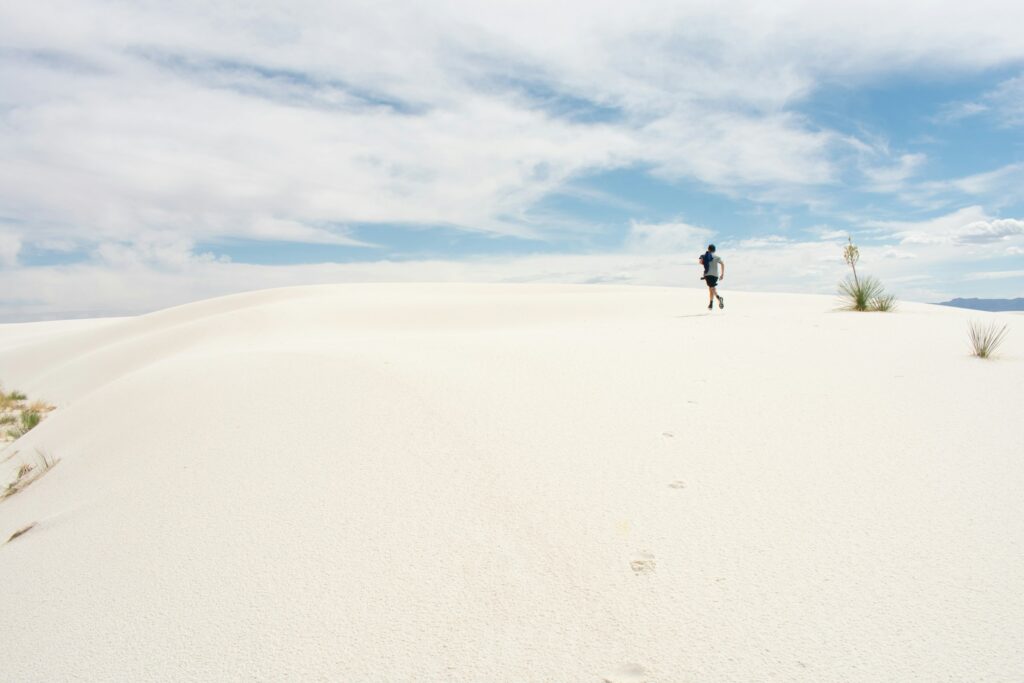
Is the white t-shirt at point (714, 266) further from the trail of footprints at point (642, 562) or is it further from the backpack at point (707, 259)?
the trail of footprints at point (642, 562)

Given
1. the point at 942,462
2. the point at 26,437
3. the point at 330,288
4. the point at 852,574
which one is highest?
the point at 330,288

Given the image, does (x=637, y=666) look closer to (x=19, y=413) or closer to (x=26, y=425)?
(x=26, y=425)

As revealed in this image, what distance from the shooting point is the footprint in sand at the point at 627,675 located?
1707mm

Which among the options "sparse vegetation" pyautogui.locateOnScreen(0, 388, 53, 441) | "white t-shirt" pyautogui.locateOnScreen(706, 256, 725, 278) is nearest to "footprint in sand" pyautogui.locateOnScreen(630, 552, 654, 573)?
"sparse vegetation" pyautogui.locateOnScreen(0, 388, 53, 441)

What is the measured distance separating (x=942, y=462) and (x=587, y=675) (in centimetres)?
253

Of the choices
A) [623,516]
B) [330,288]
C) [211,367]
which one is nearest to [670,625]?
[623,516]

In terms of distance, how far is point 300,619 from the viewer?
83.0 inches

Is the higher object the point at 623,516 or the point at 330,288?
the point at 330,288

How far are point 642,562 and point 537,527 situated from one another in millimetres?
503

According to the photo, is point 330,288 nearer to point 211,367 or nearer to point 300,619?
point 211,367

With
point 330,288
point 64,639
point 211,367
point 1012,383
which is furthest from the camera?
point 330,288

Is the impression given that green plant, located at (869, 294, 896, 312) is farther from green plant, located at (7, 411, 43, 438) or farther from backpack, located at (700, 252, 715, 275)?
green plant, located at (7, 411, 43, 438)

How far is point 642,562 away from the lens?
226 centimetres

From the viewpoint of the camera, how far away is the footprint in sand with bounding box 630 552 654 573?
2.21 metres
